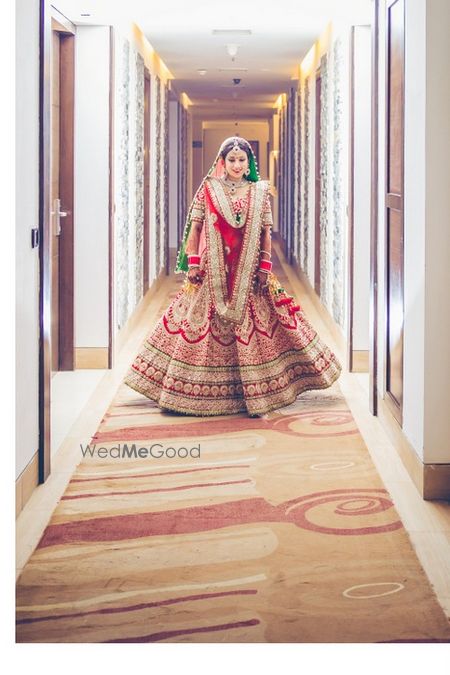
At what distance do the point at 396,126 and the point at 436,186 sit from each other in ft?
3.69

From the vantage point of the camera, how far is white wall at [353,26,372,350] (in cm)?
673

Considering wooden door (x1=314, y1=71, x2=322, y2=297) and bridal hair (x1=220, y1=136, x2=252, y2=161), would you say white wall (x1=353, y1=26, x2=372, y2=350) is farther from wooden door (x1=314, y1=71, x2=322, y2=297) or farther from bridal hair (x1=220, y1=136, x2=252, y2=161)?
wooden door (x1=314, y1=71, x2=322, y2=297)

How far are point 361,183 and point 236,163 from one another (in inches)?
50.0

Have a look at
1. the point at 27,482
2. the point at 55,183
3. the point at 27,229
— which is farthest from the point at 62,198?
the point at 27,482

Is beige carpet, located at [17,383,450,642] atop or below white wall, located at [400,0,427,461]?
below

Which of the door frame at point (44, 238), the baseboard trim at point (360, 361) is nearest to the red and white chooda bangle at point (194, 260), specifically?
the door frame at point (44, 238)

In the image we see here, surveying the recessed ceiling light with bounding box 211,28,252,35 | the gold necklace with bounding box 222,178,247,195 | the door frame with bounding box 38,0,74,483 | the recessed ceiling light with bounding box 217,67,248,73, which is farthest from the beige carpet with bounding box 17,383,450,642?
the recessed ceiling light with bounding box 217,67,248,73

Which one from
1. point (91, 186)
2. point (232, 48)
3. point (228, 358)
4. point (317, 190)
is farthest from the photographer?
point (232, 48)

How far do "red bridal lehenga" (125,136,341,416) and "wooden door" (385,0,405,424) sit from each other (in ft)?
2.30

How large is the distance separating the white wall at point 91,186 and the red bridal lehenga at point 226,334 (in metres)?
1.23

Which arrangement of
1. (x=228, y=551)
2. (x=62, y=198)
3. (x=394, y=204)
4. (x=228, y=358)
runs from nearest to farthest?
(x=228, y=551), (x=394, y=204), (x=228, y=358), (x=62, y=198)

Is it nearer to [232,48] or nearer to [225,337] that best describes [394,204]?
[225,337]

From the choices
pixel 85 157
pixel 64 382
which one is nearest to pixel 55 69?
pixel 85 157

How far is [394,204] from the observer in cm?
509
